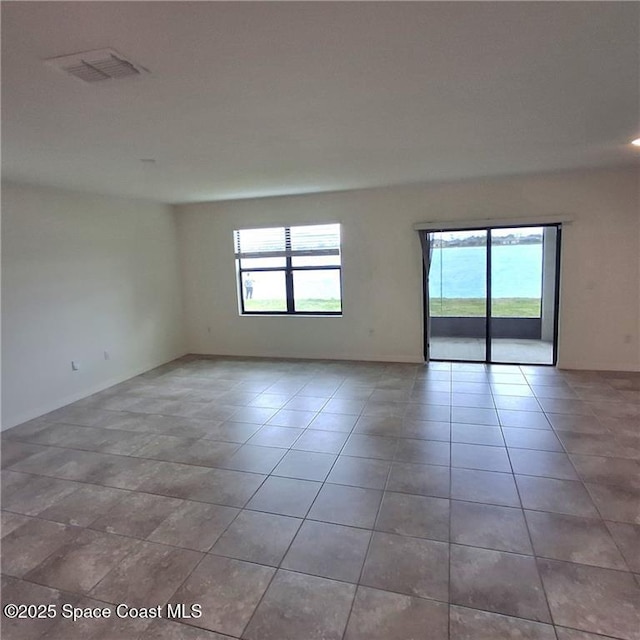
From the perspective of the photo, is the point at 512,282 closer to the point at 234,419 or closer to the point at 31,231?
the point at 234,419

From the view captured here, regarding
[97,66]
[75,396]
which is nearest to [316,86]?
[97,66]

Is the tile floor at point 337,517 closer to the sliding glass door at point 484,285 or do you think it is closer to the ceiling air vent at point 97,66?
the sliding glass door at point 484,285

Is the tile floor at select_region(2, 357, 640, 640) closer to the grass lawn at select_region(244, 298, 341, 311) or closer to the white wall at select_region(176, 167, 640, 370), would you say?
the white wall at select_region(176, 167, 640, 370)

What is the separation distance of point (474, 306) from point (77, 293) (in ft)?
17.3

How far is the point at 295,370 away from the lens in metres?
6.05

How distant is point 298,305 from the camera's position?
6.78m

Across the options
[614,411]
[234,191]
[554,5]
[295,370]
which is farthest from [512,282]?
[554,5]

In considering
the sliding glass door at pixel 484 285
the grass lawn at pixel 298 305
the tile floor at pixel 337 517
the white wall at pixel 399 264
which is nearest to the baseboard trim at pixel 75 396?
the tile floor at pixel 337 517

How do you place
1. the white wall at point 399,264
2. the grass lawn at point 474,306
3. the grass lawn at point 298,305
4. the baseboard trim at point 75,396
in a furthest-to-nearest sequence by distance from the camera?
the grass lawn at point 298,305 → the grass lawn at point 474,306 → the white wall at point 399,264 → the baseboard trim at point 75,396

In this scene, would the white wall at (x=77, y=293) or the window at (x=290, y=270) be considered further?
the window at (x=290, y=270)

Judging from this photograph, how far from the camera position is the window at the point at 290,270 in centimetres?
648

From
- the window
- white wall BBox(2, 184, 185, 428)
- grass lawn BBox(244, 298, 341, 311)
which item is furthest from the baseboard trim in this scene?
the window

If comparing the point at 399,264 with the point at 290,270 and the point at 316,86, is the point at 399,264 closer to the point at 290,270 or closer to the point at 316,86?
the point at 290,270

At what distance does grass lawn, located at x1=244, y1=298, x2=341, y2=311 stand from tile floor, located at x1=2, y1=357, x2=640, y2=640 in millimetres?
2243
